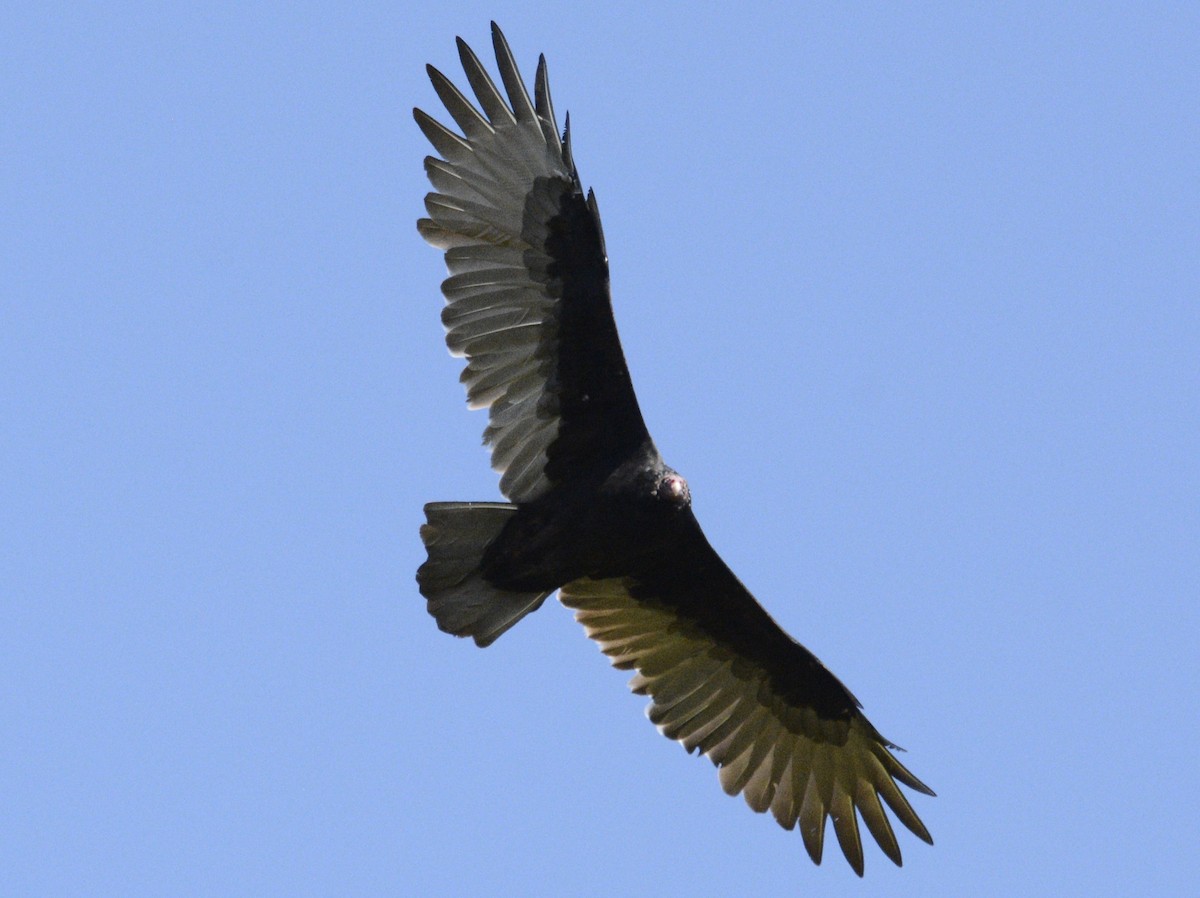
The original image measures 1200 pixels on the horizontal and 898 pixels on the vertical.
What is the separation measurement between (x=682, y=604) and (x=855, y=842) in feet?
4.65

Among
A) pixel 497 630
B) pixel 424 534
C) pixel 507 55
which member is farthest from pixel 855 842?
pixel 507 55

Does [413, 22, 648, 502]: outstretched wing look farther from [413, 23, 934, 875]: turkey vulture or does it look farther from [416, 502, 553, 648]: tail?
[416, 502, 553, 648]: tail

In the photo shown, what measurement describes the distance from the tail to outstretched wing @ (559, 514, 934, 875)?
2.41 feet

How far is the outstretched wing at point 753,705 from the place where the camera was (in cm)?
851

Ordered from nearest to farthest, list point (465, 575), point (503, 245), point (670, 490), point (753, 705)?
point (670, 490) < point (503, 245) < point (465, 575) < point (753, 705)

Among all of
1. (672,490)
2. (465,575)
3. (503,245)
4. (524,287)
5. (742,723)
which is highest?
(503,245)

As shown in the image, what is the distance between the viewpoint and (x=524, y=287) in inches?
303

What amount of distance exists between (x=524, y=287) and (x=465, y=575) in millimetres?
1296

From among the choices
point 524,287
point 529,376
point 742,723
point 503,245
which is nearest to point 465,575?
point 529,376

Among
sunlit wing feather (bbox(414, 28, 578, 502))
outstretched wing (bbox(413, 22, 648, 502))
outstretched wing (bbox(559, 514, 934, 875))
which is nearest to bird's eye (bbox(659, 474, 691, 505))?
outstretched wing (bbox(413, 22, 648, 502))

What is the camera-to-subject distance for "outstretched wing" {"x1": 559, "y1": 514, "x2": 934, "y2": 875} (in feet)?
27.9

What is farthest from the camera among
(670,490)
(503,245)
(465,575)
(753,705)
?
(753,705)

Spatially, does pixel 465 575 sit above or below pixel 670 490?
above

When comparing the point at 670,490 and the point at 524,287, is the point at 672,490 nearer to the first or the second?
the point at 670,490
